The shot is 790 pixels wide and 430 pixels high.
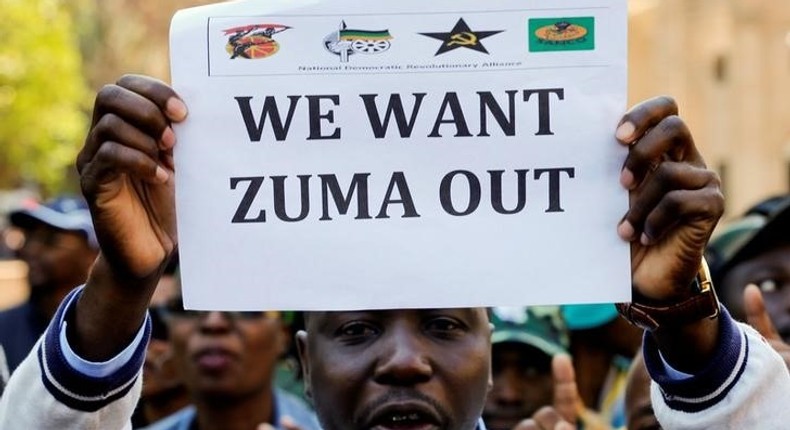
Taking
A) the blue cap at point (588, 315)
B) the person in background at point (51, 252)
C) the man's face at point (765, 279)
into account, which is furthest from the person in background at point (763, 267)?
the person in background at point (51, 252)

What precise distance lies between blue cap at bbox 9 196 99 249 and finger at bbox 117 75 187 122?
17.6ft

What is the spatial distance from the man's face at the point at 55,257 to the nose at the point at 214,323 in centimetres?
235

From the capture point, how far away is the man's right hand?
112 inches

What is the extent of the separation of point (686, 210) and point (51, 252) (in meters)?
5.88

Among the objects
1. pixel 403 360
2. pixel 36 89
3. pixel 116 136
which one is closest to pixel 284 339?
pixel 403 360

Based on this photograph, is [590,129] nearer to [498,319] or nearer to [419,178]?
[419,178]

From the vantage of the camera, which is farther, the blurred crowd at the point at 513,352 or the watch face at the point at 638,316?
the blurred crowd at the point at 513,352

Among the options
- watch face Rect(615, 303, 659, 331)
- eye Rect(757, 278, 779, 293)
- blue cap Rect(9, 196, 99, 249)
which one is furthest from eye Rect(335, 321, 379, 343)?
blue cap Rect(9, 196, 99, 249)

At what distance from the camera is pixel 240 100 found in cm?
298

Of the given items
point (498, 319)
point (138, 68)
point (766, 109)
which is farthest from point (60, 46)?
point (498, 319)

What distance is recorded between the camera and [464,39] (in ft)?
9.70

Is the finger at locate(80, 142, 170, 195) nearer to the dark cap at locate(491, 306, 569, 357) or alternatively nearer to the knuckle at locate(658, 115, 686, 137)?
the knuckle at locate(658, 115, 686, 137)

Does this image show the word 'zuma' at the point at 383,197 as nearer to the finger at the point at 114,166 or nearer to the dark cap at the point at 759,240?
the finger at the point at 114,166

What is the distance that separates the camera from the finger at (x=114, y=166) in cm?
283
